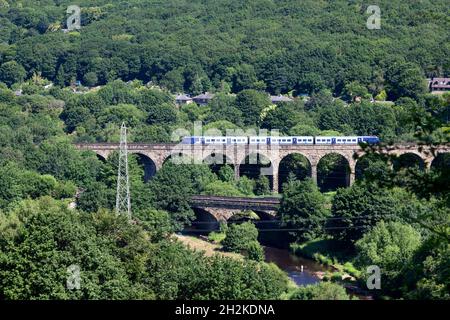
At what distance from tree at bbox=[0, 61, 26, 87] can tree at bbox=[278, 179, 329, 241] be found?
77291mm

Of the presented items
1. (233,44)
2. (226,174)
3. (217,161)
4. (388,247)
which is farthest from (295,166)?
(233,44)

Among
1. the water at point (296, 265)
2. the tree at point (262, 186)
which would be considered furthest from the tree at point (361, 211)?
the tree at point (262, 186)

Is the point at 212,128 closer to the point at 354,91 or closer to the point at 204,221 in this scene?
the point at 354,91

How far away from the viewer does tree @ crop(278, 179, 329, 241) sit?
7062cm

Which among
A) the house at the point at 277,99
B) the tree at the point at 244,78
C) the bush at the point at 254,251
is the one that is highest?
the tree at the point at 244,78

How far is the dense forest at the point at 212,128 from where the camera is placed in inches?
1693

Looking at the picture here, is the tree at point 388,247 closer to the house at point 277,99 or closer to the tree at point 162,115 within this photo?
the tree at point 162,115

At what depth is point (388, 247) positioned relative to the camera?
5938 centimetres

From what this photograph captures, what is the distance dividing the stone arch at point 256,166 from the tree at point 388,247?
94.4 ft

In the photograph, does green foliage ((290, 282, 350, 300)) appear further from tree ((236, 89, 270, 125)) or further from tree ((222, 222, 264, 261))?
tree ((236, 89, 270, 125))

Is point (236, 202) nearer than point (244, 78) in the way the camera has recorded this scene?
Yes

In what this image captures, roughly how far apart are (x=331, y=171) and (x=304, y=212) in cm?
2102
